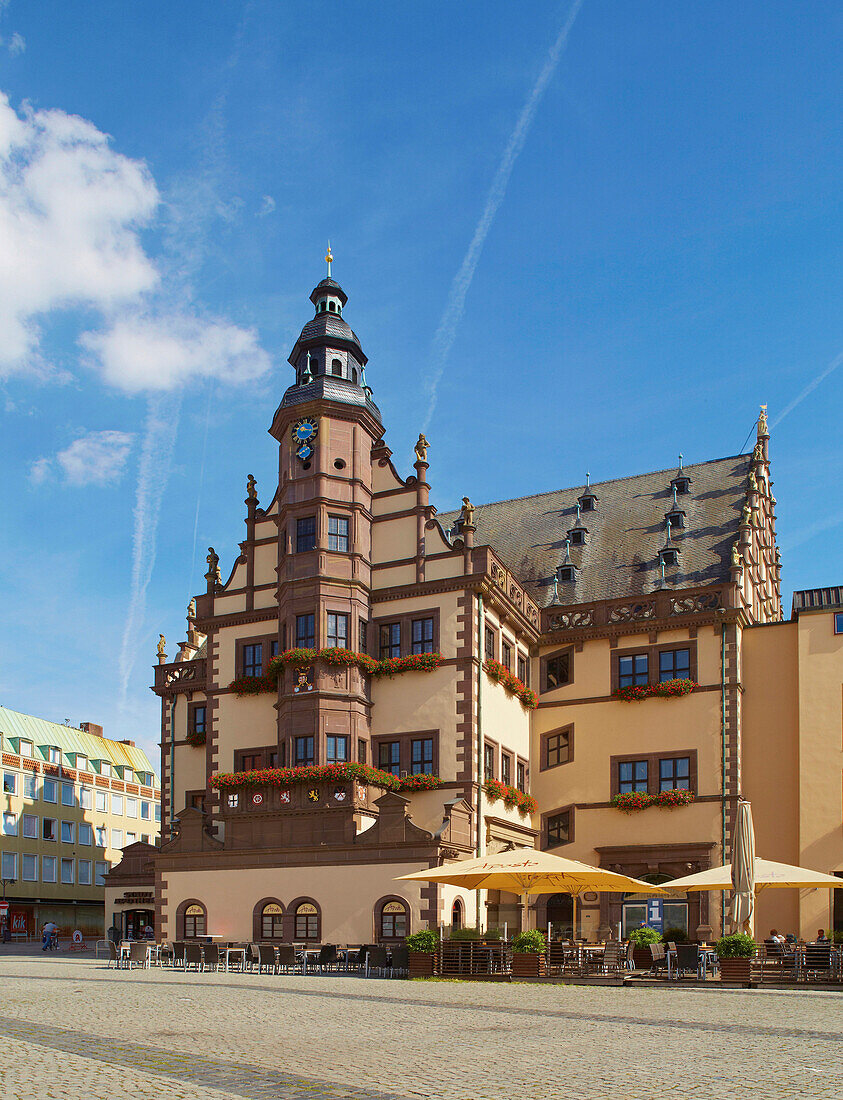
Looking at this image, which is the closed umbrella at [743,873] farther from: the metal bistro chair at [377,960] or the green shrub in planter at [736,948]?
the metal bistro chair at [377,960]

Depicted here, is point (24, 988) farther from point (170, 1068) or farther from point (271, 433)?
point (271, 433)

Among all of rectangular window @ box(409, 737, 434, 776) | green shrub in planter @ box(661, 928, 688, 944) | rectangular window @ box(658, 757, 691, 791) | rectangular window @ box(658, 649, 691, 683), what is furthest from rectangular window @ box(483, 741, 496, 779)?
green shrub in planter @ box(661, 928, 688, 944)

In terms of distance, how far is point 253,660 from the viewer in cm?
3897

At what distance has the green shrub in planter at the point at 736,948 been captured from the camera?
2483 cm

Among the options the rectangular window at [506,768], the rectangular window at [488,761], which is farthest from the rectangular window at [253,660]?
the rectangular window at [506,768]

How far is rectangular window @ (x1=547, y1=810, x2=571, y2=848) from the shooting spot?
3897cm

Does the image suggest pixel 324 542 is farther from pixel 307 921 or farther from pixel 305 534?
pixel 307 921

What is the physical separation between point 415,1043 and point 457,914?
19.9 m

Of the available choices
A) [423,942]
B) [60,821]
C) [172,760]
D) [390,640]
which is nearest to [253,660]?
[390,640]

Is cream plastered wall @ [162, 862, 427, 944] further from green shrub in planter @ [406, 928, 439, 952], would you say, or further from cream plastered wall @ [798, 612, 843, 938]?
cream plastered wall @ [798, 612, 843, 938]

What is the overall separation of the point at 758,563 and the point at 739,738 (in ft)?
24.4

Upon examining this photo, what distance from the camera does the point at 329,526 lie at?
37.4 m

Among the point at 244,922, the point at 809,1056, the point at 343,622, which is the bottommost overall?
the point at 244,922

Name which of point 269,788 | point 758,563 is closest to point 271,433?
point 269,788
